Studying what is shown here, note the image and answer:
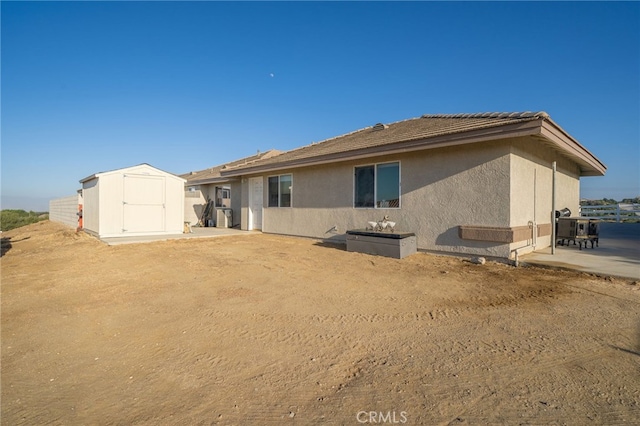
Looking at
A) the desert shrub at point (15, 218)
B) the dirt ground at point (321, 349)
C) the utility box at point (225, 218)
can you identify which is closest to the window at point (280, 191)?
the utility box at point (225, 218)

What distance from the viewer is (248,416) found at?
221 cm

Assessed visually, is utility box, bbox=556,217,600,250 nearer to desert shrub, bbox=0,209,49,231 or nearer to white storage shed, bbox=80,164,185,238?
white storage shed, bbox=80,164,185,238

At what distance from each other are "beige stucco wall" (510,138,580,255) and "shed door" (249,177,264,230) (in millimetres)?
10239

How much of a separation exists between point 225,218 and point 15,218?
807 inches

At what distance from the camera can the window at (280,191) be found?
13.0 metres

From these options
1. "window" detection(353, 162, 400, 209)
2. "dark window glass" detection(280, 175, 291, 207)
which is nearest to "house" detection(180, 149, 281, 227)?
"dark window glass" detection(280, 175, 291, 207)

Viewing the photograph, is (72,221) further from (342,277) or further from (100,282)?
(342,277)

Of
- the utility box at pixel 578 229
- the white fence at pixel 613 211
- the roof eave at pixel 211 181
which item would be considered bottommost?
the utility box at pixel 578 229

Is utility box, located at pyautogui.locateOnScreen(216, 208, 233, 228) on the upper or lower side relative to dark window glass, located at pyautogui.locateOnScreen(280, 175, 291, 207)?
lower

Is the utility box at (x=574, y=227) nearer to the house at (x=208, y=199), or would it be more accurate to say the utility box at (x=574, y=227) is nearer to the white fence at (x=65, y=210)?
the house at (x=208, y=199)

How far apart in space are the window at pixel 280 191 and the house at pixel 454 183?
2.03 ft

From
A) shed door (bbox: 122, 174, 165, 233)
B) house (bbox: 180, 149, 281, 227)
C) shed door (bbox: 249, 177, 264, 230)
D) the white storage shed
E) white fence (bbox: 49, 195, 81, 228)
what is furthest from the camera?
house (bbox: 180, 149, 281, 227)

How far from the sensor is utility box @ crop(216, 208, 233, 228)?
16.8 metres

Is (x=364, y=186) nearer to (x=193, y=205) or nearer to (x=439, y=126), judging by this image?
(x=439, y=126)
